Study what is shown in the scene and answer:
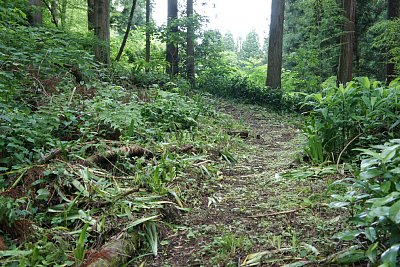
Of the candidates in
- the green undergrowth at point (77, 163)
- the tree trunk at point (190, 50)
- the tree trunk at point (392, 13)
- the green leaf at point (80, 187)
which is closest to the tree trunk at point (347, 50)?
the tree trunk at point (392, 13)

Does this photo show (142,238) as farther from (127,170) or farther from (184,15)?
(184,15)

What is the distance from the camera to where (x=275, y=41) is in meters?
12.1

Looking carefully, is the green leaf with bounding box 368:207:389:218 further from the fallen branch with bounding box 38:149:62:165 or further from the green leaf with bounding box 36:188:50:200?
the fallen branch with bounding box 38:149:62:165

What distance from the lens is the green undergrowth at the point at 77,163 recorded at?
226 cm

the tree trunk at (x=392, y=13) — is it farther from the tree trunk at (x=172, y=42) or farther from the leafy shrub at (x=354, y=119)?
the leafy shrub at (x=354, y=119)

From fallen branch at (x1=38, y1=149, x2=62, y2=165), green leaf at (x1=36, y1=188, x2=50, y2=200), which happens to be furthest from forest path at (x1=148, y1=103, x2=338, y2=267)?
fallen branch at (x1=38, y1=149, x2=62, y2=165)

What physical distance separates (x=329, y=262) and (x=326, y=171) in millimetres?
1743

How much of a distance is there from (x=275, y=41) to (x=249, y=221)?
1056 centimetres

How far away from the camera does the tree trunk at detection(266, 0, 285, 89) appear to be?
1202cm

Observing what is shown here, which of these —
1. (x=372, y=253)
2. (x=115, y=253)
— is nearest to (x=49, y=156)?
(x=115, y=253)

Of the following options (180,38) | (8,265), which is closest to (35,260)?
(8,265)

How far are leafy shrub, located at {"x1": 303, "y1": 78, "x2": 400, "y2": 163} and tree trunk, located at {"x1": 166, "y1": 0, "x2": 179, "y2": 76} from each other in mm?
8785

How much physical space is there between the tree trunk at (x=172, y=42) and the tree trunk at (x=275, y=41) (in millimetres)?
3494

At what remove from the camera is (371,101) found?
3246 mm
